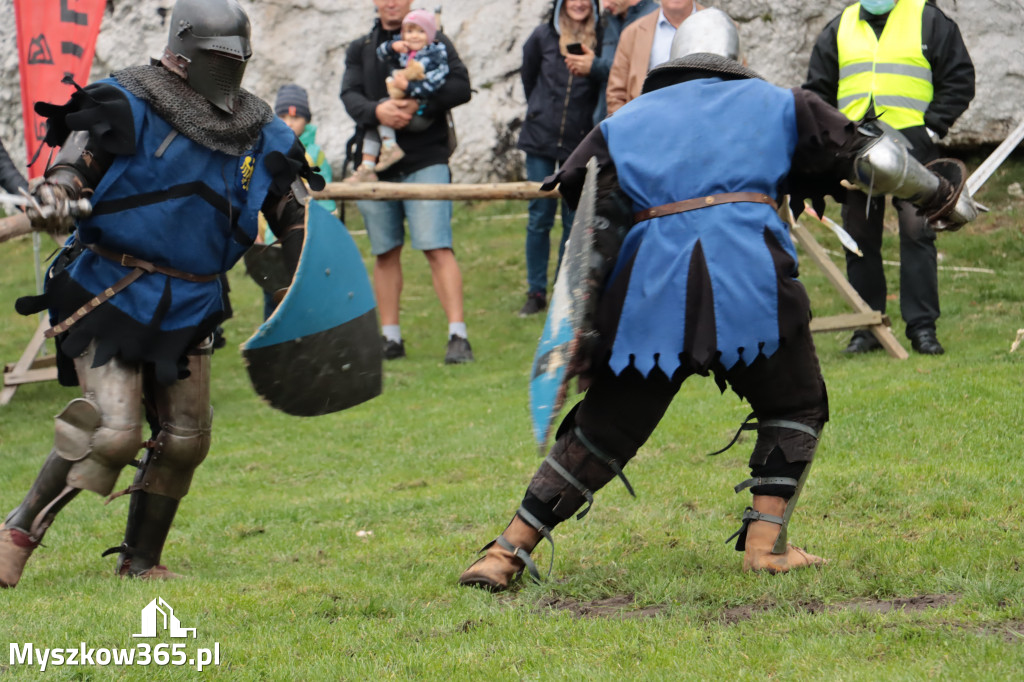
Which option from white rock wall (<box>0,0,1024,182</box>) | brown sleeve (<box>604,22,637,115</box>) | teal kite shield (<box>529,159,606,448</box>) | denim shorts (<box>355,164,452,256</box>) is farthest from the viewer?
white rock wall (<box>0,0,1024,182</box>)

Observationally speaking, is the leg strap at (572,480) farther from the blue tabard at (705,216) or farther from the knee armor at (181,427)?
the knee armor at (181,427)

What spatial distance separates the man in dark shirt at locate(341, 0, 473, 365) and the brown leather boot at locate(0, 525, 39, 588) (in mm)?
4359

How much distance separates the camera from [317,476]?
19.8 feet

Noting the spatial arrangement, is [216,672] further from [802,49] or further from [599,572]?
[802,49]

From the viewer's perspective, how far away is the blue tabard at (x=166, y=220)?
3.90 m

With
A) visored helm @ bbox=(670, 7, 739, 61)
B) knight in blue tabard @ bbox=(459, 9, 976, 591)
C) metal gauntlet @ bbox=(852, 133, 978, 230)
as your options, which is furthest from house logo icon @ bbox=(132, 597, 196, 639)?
metal gauntlet @ bbox=(852, 133, 978, 230)

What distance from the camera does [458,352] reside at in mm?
8352

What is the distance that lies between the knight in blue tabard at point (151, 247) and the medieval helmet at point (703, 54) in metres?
1.37

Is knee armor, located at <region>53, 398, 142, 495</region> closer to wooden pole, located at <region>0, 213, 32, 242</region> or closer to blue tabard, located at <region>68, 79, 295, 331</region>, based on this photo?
blue tabard, located at <region>68, 79, 295, 331</region>

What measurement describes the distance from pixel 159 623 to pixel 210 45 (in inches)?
71.4

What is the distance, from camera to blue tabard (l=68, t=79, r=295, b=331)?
3896 millimetres

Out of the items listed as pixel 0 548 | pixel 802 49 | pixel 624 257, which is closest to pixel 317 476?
pixel 0 548

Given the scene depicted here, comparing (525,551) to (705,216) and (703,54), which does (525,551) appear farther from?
(703,54)

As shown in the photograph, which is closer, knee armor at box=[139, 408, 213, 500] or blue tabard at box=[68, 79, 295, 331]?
blue tabard at box=[68, 79, 295, 331]
